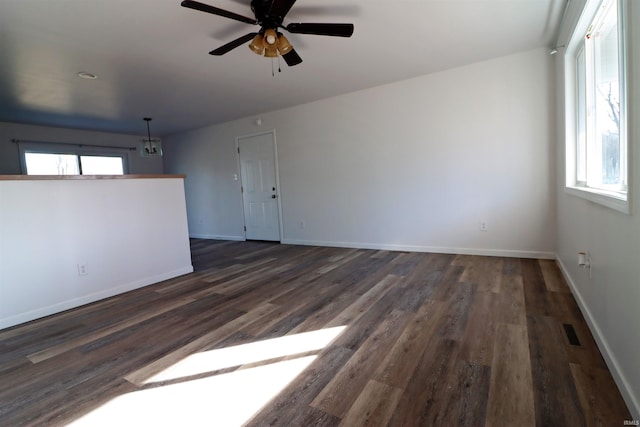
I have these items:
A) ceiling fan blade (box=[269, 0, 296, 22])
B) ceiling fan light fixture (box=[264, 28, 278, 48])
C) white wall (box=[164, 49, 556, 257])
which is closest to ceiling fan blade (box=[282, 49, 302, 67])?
ceiling fan light fixture (box=[264, 28, 278, 48])

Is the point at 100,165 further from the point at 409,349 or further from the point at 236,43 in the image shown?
A: the point at 409,349

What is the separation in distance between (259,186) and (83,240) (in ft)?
10.1

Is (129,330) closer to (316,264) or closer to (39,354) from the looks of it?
(39,354)

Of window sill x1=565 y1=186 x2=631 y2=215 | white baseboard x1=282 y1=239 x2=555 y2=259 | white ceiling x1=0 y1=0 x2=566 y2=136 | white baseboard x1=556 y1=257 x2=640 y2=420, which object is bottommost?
white baseboard x1=556 y1=257 x2=640 y2=420

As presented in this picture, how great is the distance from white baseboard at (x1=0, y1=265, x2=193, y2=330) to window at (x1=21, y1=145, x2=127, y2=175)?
3.87m

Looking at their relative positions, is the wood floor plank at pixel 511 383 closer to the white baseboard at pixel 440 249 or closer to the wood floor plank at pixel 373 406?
the wood floor plank at pixel 373 406

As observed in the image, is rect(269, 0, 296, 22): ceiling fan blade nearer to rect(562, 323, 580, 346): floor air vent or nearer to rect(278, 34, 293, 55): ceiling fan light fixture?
rect(278, 34, 293, 55): ceiling fan light fixture

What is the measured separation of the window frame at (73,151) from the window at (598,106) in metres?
7.51

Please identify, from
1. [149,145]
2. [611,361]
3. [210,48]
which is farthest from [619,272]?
[149,145]

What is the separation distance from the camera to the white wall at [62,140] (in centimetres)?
491

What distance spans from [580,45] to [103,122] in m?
6.82

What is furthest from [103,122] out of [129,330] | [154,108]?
[129,330]

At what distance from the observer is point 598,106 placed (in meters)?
2.04

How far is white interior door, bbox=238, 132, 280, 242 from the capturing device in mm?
5469
